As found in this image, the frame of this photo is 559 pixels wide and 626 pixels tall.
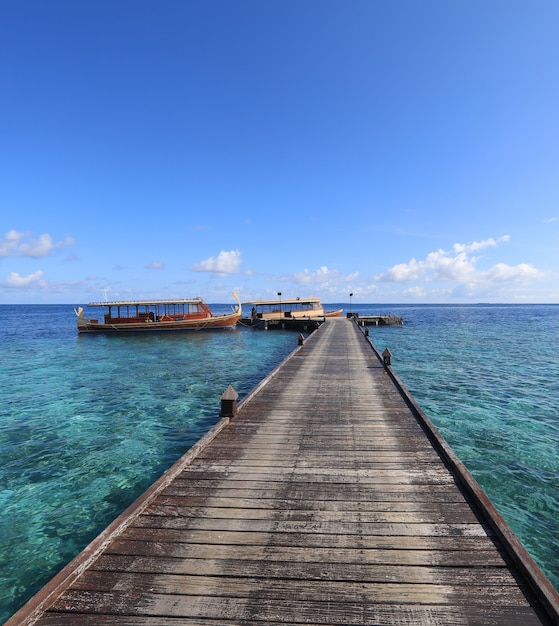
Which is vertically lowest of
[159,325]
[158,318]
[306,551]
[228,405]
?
[306,551]

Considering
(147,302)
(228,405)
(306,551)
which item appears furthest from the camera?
(147,302)

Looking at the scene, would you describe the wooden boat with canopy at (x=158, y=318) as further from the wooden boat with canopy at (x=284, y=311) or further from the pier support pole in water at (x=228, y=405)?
the pier support pole in water at (x=228, y=405)

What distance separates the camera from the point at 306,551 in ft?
14.2

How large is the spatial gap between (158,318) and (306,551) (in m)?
42.9

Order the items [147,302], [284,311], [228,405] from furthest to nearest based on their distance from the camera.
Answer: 1. [284,311]
2. [147,302]
3. [228,405]

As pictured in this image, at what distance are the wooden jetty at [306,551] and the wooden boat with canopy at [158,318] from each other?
38.4 meters

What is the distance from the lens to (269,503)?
17.8ft

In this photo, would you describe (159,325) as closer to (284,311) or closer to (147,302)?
(147,302)

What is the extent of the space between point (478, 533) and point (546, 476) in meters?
6.32

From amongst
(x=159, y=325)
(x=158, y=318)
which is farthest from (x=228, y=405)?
(x=158, y=318)

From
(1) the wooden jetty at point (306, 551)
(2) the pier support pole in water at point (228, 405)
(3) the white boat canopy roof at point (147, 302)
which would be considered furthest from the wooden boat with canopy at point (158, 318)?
(1) the wooden jetty at point (306, 551)

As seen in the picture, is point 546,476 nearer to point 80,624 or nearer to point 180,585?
point 180,585

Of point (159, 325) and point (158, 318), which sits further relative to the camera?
point (158, 318)

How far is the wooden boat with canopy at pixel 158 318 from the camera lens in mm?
43531
